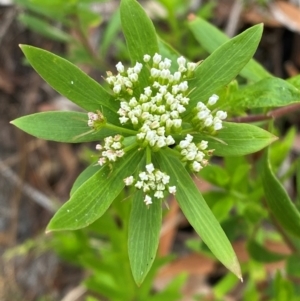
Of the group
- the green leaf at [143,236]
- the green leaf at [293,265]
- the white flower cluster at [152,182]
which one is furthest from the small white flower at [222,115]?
the green leaf at [293,265]

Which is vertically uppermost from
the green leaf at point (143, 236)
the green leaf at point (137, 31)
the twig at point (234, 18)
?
the green leaf at point (137, 31)

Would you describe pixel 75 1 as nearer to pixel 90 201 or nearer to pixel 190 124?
pixel 190 124

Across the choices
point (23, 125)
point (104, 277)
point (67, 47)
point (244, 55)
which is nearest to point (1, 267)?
point (104, 277)

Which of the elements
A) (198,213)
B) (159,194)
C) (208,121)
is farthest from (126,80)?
(198,213)

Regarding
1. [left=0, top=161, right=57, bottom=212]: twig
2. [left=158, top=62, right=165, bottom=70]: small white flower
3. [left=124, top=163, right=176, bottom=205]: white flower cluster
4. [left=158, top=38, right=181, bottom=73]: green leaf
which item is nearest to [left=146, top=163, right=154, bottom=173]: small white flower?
[left=124, top=163, right=176, bottom=205]: white flower cluster

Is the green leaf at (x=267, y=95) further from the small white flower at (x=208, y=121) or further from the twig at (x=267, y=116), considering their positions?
the small white flower at (x=208, y=121)

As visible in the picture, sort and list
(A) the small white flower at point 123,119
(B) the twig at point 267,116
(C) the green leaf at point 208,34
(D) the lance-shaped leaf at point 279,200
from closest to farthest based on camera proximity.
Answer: (A) the small white flower at point 123,119
(D) the lance-shaped leaf at point 279,200
(B) the twig at point 267,116
(C) the green leaf at point 208,34
